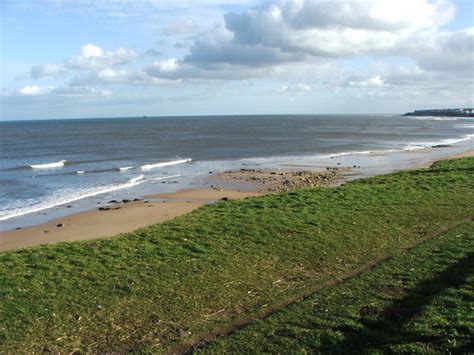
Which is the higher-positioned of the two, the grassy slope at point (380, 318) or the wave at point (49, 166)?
the grassy slope at point (380, 318)

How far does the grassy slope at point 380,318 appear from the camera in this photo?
20.7 feet

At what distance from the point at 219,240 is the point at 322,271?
3.00 metres

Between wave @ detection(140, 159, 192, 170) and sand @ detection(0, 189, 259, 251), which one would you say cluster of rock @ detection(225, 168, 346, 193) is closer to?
sand @ detection(0, 189, 259, 251)

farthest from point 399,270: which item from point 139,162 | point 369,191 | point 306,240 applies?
point 139,162

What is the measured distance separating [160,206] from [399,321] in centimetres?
1793

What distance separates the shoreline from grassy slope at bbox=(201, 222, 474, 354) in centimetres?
1020

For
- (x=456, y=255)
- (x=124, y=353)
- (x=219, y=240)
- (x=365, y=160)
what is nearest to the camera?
(x=124, y=353)

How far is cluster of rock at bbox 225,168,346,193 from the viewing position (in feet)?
97.6

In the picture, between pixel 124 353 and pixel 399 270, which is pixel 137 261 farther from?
pixel 399 270

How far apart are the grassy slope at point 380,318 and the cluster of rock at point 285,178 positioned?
19.1m

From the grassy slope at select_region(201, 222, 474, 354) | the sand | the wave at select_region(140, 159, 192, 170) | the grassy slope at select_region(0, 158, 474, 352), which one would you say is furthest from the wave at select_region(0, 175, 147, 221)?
the grassy slope at select_region(201, 222, 474, 354)

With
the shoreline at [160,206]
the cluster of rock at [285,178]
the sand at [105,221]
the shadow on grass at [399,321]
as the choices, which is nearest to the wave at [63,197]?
the shoreline at [160,206]

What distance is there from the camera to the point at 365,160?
46281 millimetres

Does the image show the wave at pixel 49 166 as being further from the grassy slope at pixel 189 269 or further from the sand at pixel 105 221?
the grassy slope at pixel 189 269
